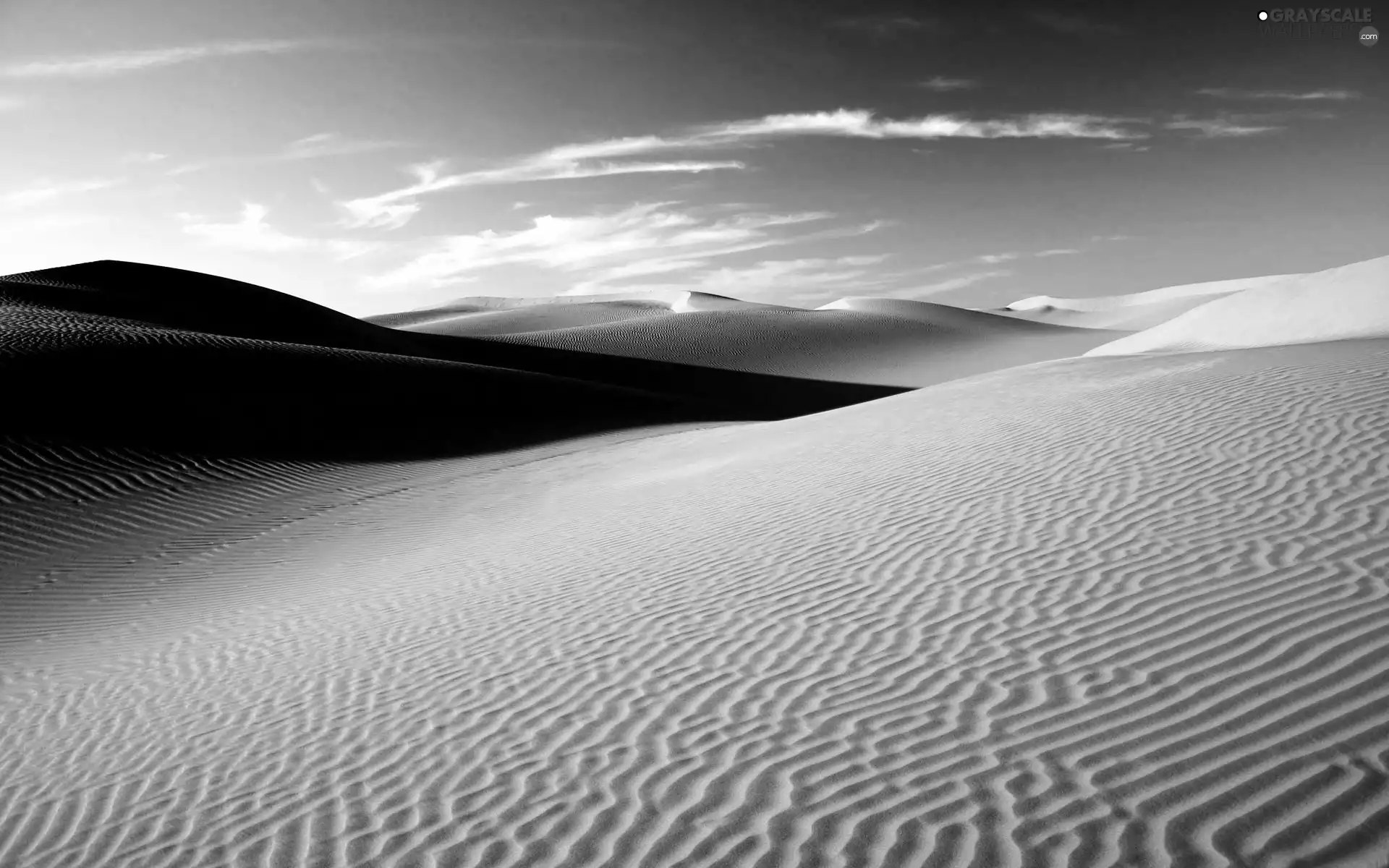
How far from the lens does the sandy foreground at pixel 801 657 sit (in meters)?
3.54

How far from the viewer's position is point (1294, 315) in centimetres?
1853

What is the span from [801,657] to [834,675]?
0.35 meters

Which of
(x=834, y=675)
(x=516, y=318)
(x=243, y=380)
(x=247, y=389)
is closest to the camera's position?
(x=834, y=675)

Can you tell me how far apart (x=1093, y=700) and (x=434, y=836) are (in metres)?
3.18

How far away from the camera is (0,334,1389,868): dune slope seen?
350 centimetres

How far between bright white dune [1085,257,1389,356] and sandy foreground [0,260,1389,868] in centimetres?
588

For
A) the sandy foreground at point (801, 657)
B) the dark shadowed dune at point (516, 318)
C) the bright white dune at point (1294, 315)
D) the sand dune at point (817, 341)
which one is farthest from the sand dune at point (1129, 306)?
the sandy foreground at point (801, 657)

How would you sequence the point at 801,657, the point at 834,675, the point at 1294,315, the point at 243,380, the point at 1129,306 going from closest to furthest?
the point at 834,675, the point at 801,657, the point at 1294,315, the point at 243,380, the point at 1129,306

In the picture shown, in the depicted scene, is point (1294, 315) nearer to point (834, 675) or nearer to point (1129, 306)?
point (834, 675)

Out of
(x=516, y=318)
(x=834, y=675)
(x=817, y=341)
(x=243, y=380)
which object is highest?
(x=516, y=318)

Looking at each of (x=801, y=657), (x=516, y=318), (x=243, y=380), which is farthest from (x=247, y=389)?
(x=516, y=318)

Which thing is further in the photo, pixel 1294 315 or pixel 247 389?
pixel 247 389

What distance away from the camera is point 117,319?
87.4 ft

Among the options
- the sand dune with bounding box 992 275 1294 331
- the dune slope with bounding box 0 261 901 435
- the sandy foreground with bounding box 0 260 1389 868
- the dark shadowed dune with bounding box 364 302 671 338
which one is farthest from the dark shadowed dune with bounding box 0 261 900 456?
the sand dune with bounding box 992 275 1294 331
